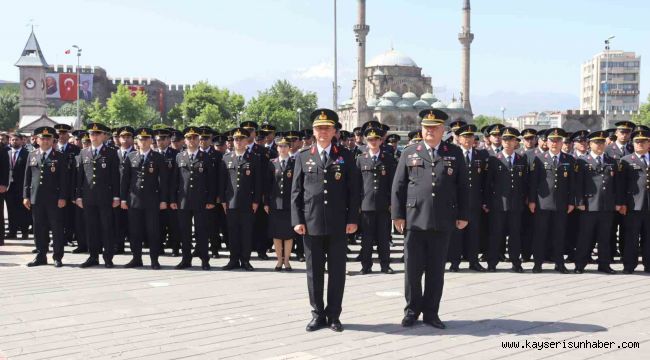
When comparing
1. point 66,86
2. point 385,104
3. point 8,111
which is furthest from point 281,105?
point 8,111

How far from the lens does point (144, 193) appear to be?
11.0 meters

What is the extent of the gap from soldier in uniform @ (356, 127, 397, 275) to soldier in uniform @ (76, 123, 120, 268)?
13.1 feet

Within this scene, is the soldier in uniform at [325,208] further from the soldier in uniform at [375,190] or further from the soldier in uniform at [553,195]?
the soldier in uniform at [553,195]

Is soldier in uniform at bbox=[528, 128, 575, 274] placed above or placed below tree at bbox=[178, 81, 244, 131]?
below

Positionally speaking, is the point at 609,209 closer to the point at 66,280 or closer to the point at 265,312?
the point at 265,312

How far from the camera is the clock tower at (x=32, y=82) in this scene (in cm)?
10288

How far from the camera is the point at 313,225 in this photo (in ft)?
24.2

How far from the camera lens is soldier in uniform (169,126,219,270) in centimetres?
1102

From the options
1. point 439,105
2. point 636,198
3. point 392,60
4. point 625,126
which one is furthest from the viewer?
point 392,60

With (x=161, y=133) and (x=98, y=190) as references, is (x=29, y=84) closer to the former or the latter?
(x=161, y=133)

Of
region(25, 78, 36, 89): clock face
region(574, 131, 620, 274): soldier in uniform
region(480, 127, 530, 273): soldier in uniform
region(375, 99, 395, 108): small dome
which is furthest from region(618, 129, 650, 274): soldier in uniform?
region(25, 78, 36, 89): clock face

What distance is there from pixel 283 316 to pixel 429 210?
79.0 inches

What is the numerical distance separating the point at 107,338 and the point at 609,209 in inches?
304

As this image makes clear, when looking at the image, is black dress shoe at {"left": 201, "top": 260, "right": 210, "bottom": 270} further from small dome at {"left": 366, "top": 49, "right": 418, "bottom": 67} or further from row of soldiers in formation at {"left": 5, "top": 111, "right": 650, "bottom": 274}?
small dome at {"left": 366, "top": 49, "right": 418, "bottom": 67}
